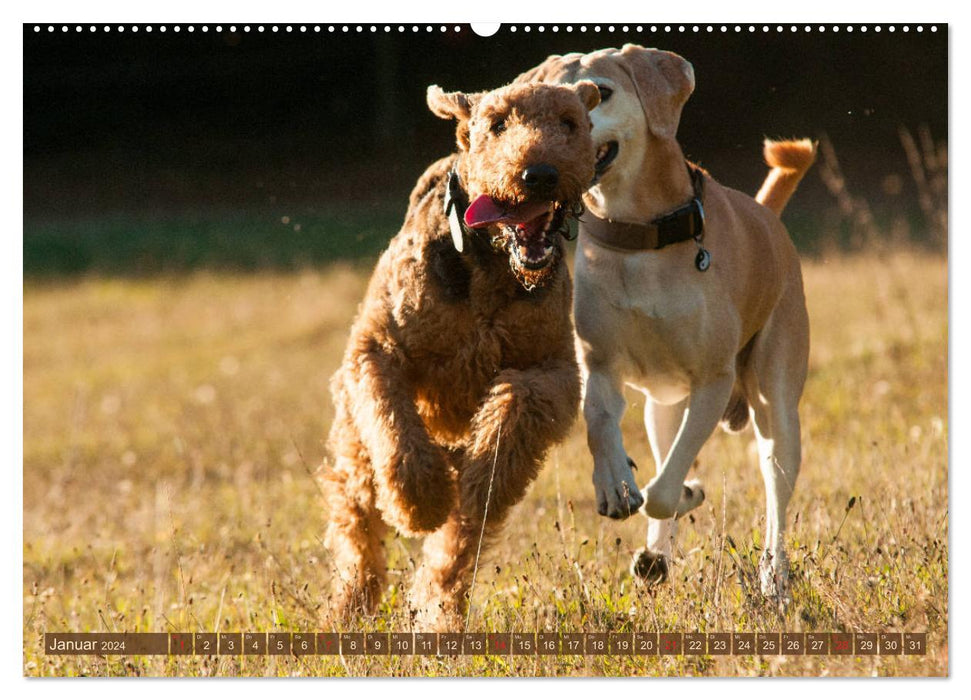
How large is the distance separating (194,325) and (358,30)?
25.5ft

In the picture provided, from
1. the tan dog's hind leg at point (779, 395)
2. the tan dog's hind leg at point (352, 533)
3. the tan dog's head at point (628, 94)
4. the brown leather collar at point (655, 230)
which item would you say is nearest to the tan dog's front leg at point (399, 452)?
the tan dog's hind leg at point (352, 533)

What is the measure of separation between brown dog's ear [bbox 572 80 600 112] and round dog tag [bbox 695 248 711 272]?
788 millimetres

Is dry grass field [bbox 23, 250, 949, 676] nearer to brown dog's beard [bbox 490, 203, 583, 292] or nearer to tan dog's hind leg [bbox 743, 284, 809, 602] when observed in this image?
tan dog's hind leg [bbox 743, 284, 809, 602]

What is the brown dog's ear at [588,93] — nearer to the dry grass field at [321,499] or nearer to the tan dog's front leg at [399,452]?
the tan dog's front leg at [399,452]

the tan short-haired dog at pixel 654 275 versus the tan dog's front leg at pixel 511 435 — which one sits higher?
the tan short-haired dog at pixel 654 275

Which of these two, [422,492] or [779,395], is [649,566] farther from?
[422,492]

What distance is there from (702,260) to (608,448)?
806 millimetres

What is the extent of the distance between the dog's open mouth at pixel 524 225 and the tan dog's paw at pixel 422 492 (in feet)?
2.32

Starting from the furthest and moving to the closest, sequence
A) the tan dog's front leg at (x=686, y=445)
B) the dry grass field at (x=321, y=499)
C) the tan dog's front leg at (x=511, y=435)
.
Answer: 1. the tan dog's front leg at (x=686, y=445)
2. the dry grass field at (x=321, y=499)
3. the tan dog's front leg at (x=511, y=435)

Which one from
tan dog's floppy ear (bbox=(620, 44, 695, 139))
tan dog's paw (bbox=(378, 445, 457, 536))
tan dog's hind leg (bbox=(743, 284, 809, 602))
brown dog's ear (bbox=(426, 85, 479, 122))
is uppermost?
tan dog's floppy ear (bbox=(620, 44, 695, 139))

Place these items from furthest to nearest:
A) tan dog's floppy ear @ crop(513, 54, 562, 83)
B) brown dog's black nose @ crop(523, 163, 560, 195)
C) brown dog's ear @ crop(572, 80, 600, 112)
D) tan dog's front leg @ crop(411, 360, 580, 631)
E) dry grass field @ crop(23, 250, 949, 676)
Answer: tan dog's floppy ear @ crop(513, 54, 562, 83), dry grass field @ crop(23, 250, 949, 676), tan dog's front leg @ crop(411, 360, 580, 631), brown dog's ear @ crop(572, 80, 600, 112), brown dog's black nose @ crop(523, 163, 560, 195)

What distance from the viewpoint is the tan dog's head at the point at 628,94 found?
4.83m

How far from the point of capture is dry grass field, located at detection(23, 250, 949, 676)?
470 cm

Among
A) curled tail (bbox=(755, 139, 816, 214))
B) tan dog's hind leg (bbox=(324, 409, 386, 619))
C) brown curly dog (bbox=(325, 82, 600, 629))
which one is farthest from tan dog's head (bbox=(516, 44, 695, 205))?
tan dog's hind leg (bbox=(324, 409, 386, 619))
